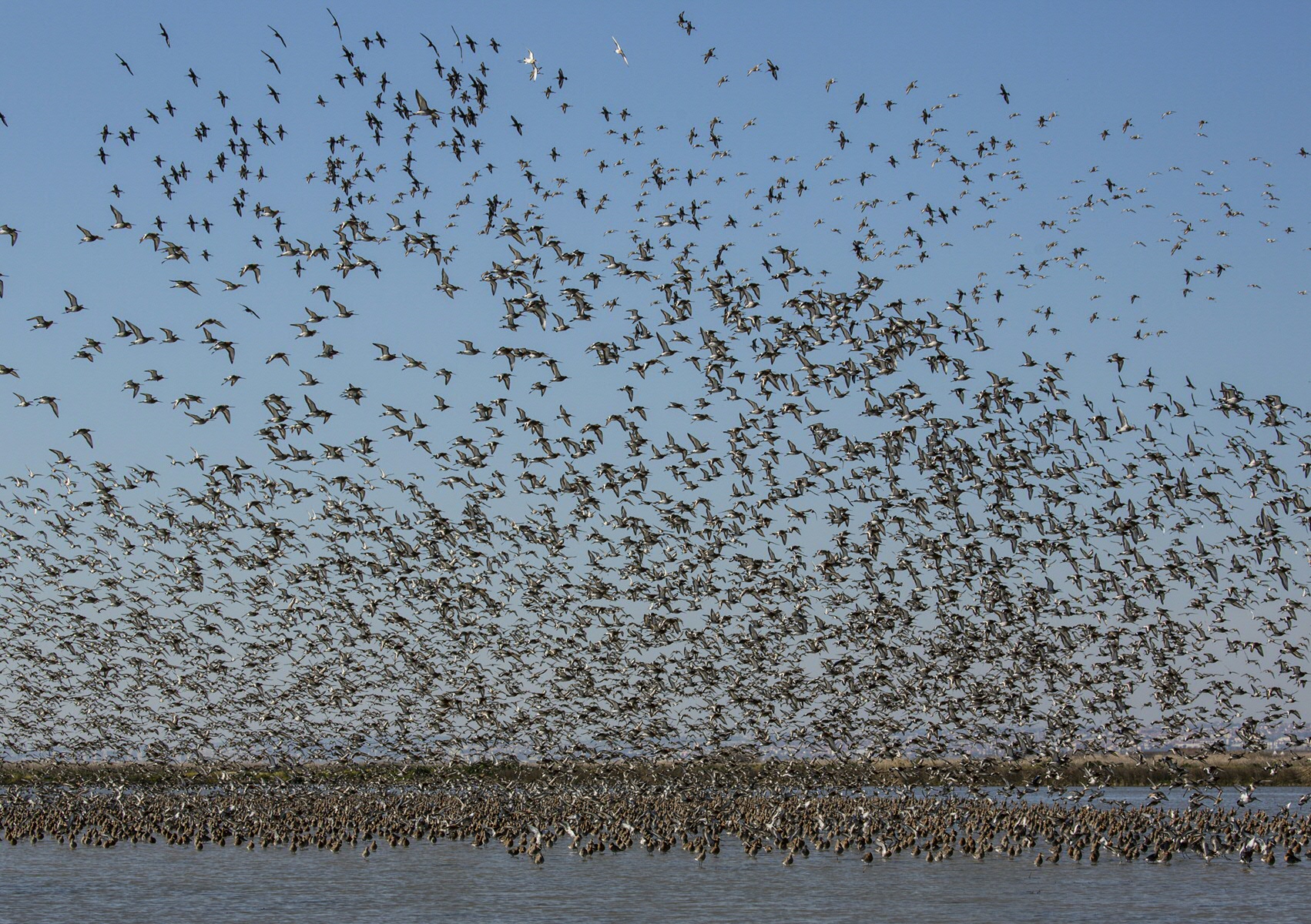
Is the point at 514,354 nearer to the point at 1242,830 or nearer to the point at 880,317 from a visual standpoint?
the point at 880,317

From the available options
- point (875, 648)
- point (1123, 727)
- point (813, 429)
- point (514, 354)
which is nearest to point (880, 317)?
point (813, 429)

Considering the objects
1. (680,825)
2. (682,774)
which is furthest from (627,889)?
(682,774)

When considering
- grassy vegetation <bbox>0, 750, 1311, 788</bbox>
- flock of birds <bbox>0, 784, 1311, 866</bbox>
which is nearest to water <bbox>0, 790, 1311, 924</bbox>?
flock of birds <bbox>0, 784, 1311, 866</bbox>

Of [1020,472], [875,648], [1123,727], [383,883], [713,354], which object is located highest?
[713,354]

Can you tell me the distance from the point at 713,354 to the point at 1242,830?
33863 mm

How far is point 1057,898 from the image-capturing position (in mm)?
41281

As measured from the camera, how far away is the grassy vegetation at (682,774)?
72625mm

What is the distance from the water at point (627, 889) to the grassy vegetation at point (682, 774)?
11470mm

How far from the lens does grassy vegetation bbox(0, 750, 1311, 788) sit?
72625mm

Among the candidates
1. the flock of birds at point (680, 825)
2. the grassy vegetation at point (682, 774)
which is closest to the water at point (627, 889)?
the flock of birds at point (680, 825)

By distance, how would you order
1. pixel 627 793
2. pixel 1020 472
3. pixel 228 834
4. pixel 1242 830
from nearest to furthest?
1. pixel 1020 472
2. pixel 1242 830
3. pixel 228 834
4. pixel 627 793

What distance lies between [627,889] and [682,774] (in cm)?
3925

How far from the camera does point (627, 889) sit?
4434 centimetres

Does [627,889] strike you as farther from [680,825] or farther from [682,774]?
[682,774]
